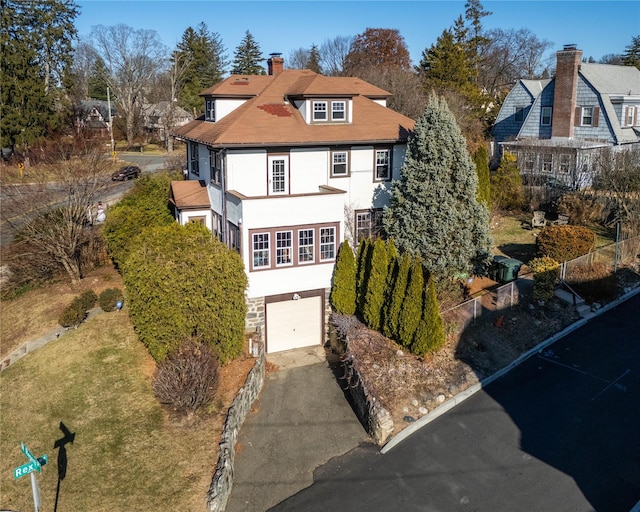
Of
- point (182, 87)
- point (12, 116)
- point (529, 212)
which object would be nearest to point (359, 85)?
point (529, 212)

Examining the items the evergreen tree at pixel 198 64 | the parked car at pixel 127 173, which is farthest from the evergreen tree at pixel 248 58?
the parked car at pixel 127 173

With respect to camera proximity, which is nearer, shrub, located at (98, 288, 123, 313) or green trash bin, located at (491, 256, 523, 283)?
shrub, located at (98, 288, 123, 313)

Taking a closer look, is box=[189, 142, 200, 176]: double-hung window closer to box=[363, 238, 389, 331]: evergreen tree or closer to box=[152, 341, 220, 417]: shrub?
box=[363, 238, 389, 331]: evergreen tree

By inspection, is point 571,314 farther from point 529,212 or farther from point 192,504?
point 192,504

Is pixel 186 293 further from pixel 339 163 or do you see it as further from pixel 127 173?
pixel 127 173

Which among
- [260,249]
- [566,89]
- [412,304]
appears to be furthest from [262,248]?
[566,89]

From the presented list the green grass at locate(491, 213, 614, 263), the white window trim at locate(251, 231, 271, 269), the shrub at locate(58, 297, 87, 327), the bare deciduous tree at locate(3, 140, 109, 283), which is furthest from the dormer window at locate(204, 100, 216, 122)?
the green grass at locate(491, 213, 614, 263)

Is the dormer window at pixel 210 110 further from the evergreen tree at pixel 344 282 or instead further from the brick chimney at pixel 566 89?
the brick chimney at pixel 566 89
